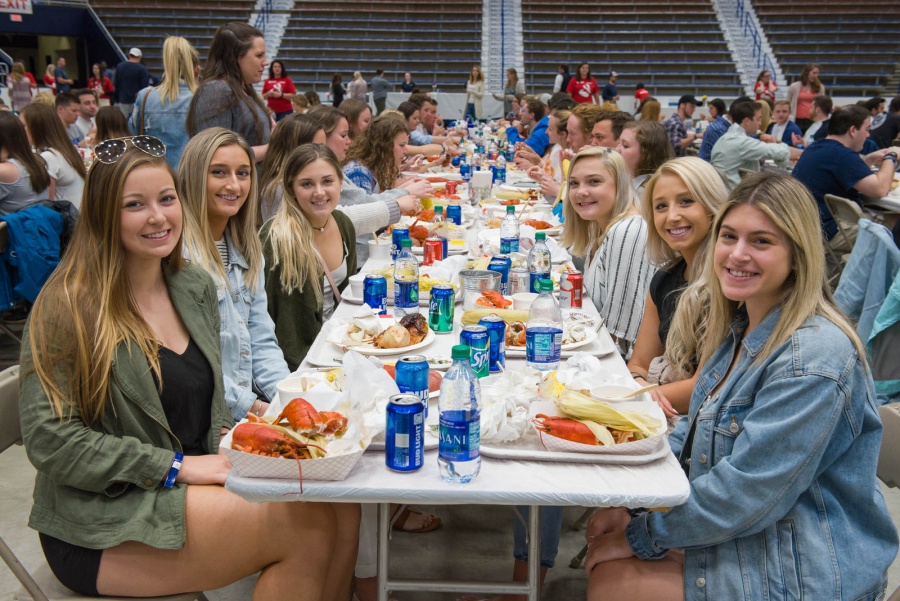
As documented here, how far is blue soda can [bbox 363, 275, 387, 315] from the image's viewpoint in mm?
2729

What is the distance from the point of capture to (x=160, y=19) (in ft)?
76.5

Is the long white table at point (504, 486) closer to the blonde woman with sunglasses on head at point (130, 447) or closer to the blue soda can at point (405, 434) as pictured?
the blue soda can at point (405, 434)

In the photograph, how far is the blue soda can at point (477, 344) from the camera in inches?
81.2

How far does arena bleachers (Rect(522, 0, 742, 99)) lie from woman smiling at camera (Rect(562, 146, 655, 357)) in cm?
1716

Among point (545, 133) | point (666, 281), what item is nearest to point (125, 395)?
point (666, 281)

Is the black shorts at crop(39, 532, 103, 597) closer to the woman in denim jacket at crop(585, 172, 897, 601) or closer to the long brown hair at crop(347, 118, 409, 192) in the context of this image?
the woman in denim jacket at crop(585, 172, 897, 601)

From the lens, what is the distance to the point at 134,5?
77.6ft

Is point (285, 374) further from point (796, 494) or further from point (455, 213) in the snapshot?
point (455, 213)

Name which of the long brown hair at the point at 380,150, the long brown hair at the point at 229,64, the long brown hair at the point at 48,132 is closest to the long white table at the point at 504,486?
the long brown hair at the point at 229,64

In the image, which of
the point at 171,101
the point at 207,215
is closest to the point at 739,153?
the point at 171,101

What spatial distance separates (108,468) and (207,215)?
1.08 metres

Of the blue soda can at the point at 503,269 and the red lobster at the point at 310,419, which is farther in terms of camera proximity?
the blue soda can at the point at 503,269

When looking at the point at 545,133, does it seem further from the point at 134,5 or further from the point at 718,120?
the point at 134,5

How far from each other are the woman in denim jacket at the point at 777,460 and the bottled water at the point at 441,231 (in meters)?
1.88
